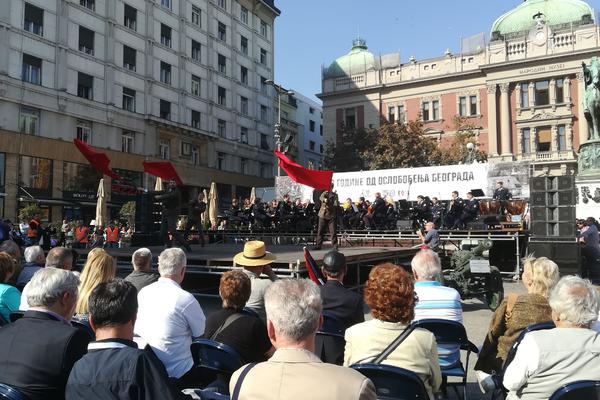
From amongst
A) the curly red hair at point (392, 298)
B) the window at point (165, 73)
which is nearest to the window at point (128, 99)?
the window at point (165, 73)

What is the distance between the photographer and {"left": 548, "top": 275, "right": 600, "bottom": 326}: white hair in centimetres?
312

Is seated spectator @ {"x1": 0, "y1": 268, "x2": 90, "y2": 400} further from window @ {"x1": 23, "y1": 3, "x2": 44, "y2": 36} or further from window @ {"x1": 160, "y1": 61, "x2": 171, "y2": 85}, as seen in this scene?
window @ {"x1": 160, "y1": 61, "x2": 171, "y2": 85}

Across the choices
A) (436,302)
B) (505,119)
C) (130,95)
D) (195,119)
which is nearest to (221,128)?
(195,119)

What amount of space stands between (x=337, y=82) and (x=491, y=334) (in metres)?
54.4

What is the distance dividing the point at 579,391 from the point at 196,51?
43.8m

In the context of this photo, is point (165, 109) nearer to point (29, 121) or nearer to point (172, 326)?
point (29, 121)

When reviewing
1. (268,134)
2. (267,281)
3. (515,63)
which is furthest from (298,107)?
(267,281)

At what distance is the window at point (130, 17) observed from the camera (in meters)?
36.2

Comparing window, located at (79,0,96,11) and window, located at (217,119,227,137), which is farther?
window, located at (217,119,227,137)

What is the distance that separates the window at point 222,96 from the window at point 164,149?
299 inches

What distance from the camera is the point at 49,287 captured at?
3.14 metres

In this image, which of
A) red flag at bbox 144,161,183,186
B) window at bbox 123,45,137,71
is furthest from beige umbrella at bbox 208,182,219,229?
window at bbox 123,45,137,71

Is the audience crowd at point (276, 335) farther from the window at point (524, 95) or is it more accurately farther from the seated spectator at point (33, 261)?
the window at point (524, 95)

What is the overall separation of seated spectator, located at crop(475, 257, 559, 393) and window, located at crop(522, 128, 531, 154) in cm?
4697
